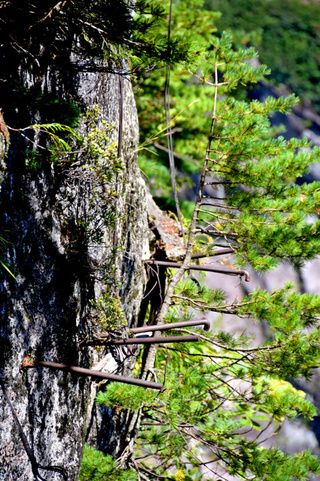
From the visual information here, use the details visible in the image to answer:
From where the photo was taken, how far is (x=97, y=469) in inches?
71.1

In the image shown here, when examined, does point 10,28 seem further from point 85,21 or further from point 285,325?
point 285,325

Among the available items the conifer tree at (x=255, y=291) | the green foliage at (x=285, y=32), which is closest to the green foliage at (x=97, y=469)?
the conifer tree at (x=255, y=291)

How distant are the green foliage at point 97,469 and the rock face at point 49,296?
0.21ft

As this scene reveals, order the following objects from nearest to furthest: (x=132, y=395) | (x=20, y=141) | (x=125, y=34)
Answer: (x=125, y=34) → (x=20, y=141) → (x=132, y=395)

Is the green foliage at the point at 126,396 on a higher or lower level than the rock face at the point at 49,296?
lower

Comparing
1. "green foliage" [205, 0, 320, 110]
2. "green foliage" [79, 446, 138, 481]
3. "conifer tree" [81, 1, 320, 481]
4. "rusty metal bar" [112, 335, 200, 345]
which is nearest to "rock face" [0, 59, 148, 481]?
"green foliage" [79, 446, 138, 481]

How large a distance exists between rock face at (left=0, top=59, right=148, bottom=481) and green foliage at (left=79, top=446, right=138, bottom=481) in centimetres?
6

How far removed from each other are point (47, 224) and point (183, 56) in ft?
2.77

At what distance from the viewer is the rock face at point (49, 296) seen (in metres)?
1.48

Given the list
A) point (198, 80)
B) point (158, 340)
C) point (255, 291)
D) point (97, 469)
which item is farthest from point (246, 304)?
point (198, 80)

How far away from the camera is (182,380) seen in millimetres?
2273

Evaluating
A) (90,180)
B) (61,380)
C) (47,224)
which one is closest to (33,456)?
(61,380)

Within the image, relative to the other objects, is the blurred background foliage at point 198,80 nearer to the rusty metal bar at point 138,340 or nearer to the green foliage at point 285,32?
the green foliage at point 285,32

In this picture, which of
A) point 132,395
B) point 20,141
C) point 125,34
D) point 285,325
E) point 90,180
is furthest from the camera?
point 285,325
